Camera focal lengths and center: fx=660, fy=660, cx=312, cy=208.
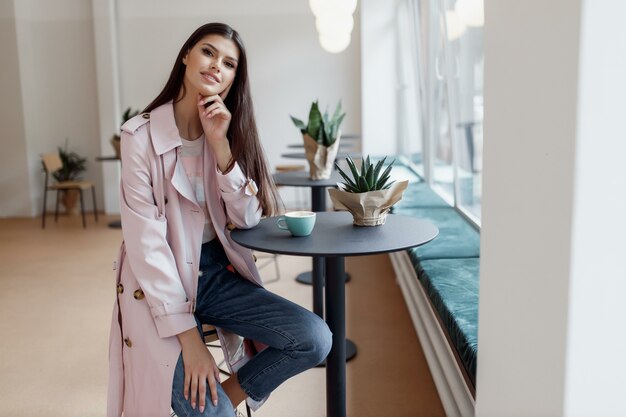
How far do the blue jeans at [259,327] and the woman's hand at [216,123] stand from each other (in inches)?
11.4

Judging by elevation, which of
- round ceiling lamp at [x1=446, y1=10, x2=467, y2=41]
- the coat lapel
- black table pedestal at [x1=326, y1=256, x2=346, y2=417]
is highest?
round ceiling lamp at [x1=446, y1=10, x2=467, y2=41]

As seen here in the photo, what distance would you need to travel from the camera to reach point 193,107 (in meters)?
1.97

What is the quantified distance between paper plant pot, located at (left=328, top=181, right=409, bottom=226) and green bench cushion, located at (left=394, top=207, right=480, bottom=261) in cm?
109

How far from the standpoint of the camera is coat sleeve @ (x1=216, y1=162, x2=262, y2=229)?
1911 mm

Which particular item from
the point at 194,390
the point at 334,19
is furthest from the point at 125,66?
the point at 194,390

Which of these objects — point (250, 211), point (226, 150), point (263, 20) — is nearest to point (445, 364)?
point (250, 211)

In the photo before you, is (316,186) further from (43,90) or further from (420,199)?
(43,90)

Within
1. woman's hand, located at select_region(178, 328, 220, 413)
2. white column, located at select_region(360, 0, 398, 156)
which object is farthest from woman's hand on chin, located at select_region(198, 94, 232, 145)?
white column, located at select_region(360, 0, 398, 156)

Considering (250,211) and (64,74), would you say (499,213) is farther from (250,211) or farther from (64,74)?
(64,74)

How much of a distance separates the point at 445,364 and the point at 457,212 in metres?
1.94

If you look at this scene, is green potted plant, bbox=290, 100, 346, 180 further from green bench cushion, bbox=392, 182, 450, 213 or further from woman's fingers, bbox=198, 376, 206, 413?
woman's fingers, bbox=198, 376, 206, 413

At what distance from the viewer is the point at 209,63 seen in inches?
74.6

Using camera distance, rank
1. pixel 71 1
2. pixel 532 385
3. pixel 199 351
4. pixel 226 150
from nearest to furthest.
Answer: pixel 532 385
pixel 199 351
pixel 226 150
pixel 71 1

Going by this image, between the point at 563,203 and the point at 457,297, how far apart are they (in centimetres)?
137
